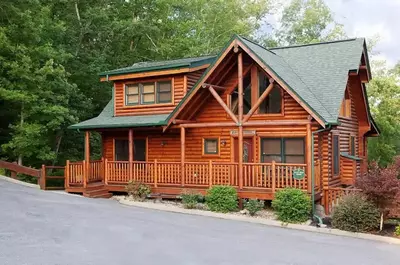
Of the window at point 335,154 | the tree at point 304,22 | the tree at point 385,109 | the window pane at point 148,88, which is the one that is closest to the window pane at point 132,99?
the window pane at point 148,88

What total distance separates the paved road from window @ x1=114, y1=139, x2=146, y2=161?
589 cm

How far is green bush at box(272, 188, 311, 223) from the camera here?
13.5 m

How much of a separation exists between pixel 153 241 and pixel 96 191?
8.71 metres

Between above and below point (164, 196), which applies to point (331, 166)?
above

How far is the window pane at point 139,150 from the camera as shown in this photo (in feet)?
67.1

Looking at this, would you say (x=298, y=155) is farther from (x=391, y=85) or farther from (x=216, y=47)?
(x=216, y=47)

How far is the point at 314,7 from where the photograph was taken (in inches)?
1822

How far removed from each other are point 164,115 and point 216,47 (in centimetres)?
2008

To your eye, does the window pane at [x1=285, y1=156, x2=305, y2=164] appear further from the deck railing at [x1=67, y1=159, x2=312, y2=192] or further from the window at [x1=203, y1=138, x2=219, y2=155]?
the window at [x1=203, y1=138, x2=219, y2=155]

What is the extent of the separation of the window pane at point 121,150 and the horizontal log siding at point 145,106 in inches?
56.0

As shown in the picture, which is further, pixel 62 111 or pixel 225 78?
pixel 62 111

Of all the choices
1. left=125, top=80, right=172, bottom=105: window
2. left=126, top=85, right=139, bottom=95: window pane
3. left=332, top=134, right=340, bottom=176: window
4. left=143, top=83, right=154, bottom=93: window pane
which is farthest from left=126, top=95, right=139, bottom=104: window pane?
left=332, top=134, right=340, bottom=176: window

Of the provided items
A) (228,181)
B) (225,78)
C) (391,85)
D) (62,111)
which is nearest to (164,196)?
(228,181)

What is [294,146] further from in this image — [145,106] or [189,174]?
[145,106]
